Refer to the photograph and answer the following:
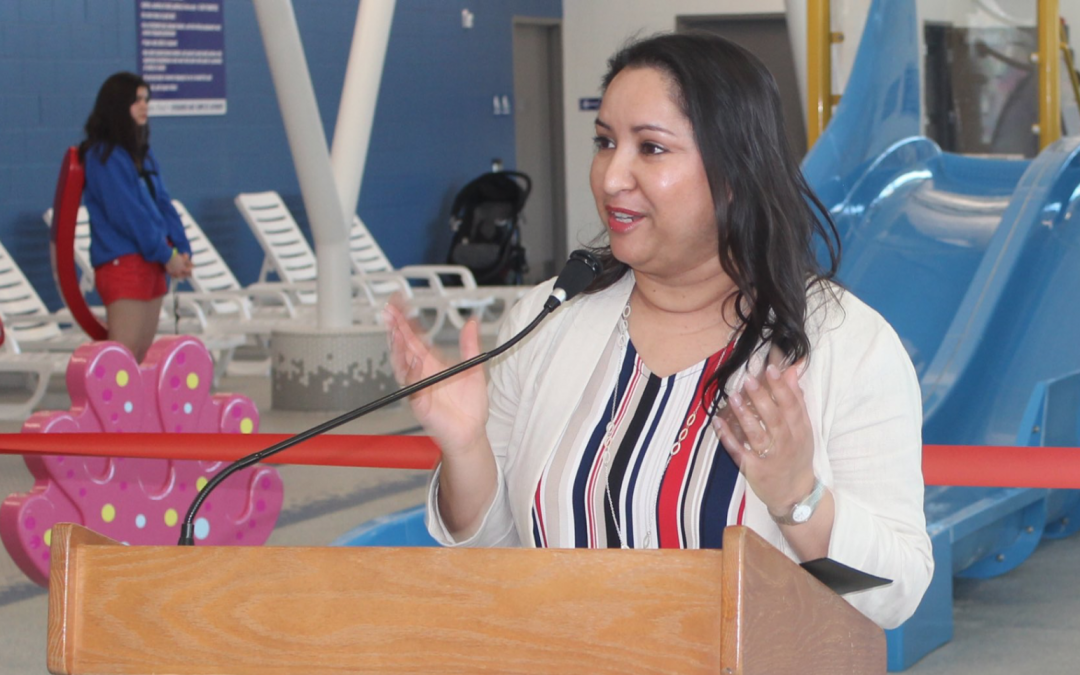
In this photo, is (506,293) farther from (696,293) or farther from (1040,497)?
(696,293)

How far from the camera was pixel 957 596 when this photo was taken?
166 inches

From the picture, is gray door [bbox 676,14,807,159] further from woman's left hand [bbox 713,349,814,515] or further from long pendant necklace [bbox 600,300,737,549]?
woman's left hand [bbox 713,349,814,515]

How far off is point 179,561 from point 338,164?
19.2 ft

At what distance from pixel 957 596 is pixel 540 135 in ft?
32.9

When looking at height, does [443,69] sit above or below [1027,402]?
above

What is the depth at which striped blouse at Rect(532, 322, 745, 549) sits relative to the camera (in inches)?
62.4

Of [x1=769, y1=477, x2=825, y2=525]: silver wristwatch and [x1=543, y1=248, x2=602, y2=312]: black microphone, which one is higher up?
[x1=543, y1=248, x2=602, y2=312]: black microphone

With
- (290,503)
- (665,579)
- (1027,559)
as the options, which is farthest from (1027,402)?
(665,579)

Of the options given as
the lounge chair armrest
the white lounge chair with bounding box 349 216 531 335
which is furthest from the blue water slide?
the lounge chair armrest

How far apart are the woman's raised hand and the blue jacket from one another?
4442mm

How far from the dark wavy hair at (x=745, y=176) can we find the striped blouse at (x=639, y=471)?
0.05 m

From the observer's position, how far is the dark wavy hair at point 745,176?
→ 5.30 ft

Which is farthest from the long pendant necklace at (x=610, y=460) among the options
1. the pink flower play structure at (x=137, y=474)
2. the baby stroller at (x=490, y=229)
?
the baby stroller at (x=490, y=229)

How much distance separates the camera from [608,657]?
1141mm
